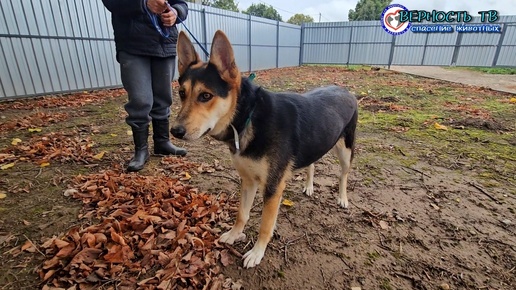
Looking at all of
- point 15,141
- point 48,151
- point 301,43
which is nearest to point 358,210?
point 48,151

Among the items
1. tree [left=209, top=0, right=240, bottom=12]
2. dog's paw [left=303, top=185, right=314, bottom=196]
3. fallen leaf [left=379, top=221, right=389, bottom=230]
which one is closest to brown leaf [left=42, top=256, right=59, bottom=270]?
dog's paw [left=303, top=185, right=314, bottom=196]

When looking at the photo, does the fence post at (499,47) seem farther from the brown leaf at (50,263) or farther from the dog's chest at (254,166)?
the brown leaf at (50,263)

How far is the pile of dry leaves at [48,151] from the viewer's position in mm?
3602

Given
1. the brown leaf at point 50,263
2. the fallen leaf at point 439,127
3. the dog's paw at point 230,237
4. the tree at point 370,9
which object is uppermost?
the tree at point 370,9

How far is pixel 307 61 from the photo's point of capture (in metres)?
24.0

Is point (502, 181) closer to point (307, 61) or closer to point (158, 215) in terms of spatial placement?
point (158, 215)

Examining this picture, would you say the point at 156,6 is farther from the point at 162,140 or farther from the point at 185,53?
the point at 162,140

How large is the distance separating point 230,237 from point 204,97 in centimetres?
129

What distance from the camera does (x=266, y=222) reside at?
2.22m

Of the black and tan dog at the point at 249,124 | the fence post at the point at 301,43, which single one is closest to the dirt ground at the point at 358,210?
the black and tan dog at the point at 249,124

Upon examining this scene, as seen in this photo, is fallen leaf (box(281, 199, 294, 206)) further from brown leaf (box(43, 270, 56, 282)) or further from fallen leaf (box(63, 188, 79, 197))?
fallen leaf (box(63, 188, 79, 197))

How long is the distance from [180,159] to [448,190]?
3.61m

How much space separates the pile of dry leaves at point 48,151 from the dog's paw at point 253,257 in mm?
2746

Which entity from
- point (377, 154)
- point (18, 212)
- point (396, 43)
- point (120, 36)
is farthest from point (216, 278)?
point (396, 43)
